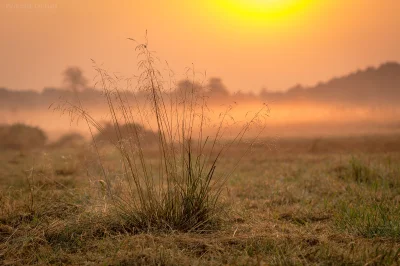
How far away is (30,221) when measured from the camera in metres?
4.36

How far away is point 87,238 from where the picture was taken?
3865mm

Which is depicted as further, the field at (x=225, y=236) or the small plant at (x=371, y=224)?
the small plant at (x=371, y=224)

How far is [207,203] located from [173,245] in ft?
2.23

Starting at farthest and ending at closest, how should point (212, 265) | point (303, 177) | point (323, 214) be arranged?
1. point (303, 177)
2. point (323, 214)
3. point (212, 265)

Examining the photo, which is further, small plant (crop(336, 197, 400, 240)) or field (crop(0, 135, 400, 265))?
small plant (crop(336, 197, 400, 240))

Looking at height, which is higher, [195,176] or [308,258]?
[195,176]

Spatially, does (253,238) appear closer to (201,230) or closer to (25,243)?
(201,230)

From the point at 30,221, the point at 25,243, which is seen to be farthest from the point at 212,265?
the point at 30,221

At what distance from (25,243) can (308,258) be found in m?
2.14

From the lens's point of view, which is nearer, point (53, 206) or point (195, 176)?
point (195, 176)

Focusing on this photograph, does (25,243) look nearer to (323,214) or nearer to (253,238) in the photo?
(253,238)

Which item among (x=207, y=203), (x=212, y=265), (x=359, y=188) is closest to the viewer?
(x=212, y=265)

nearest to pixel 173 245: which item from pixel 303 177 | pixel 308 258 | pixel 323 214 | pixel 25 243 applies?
pixel 308 258

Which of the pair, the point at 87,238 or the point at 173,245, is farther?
the point at 87,238
